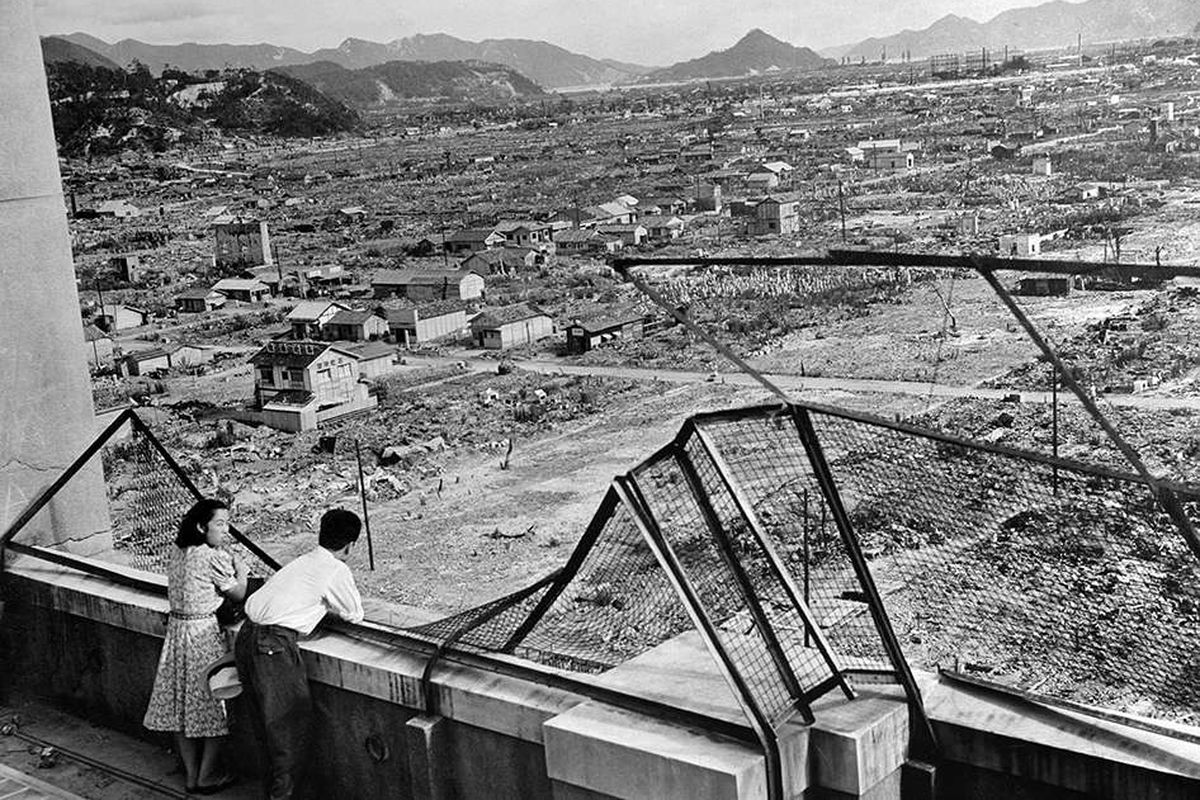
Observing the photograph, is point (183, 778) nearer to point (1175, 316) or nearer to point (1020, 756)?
point (1020, 756)

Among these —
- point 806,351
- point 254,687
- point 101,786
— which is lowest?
point 806,351

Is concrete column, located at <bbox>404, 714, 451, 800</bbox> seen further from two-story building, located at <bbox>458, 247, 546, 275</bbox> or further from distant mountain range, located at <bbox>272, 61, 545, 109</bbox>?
distant mountain range, located at <bbox>272, 61, 545, 109</bbox>

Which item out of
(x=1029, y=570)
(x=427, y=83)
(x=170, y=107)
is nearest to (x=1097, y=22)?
(x=427, y=83)

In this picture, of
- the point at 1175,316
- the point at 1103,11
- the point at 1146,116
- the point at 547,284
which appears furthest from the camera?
the point at 1103,11

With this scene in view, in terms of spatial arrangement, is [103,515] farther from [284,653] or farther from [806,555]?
[806,555]

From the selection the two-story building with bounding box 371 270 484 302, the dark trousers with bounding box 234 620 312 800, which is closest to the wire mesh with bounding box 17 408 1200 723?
the dark trousers with bounding box 234 620 312 800

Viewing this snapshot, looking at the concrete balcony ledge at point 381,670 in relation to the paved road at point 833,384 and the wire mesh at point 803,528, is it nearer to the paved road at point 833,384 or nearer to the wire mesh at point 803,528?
the wire mesh at point 803,528

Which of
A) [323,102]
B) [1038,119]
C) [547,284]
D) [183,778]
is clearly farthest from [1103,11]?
[183,778]
